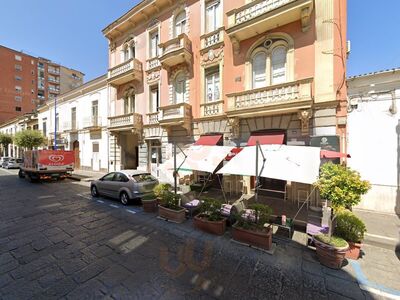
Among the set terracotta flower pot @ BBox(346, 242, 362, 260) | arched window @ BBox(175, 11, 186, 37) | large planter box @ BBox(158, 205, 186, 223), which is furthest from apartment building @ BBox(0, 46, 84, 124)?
terracotta flower pot @ BBox(346, 242, 362, 260)

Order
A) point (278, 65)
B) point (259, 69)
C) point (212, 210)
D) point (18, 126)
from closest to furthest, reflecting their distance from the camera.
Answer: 1. point (212, 210)
2. point (278, 65)
3. point (259, 69)
4. point (18, 126)

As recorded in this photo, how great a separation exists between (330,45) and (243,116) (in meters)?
4.38

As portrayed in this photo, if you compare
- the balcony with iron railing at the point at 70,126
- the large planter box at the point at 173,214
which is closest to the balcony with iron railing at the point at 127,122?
the large planter box at the point at 173,214

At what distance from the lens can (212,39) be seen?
1083 cm

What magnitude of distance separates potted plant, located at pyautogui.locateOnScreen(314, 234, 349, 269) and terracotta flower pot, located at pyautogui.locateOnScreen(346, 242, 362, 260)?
49 centimetres

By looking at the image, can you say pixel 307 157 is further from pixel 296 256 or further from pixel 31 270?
pixel 31 270

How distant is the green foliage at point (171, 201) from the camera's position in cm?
673

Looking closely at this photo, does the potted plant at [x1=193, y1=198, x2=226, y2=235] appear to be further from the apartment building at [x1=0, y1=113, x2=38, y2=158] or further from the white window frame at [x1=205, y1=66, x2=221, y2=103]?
the apartment building at [x1=0, y1=113, x2=38, y2=158]

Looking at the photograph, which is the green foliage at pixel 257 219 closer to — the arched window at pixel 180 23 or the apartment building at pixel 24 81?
the arched window at pixel 180 23

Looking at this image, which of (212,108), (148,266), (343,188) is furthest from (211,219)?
(212,108)

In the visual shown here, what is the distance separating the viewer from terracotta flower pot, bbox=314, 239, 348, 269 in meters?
3.97

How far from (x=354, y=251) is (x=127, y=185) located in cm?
785

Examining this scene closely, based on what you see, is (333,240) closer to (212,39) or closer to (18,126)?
(212,39)

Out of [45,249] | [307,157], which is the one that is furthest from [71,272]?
[307,157]
